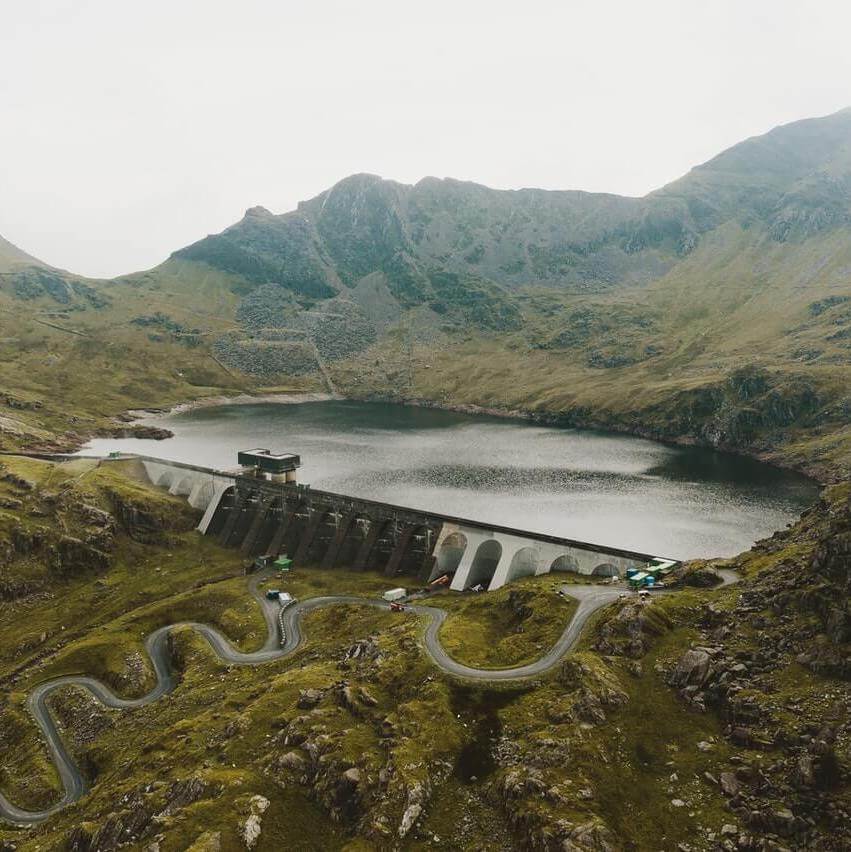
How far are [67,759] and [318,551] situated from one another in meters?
56.6

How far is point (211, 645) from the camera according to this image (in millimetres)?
87625

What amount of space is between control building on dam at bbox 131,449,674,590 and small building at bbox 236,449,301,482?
0.78 ft

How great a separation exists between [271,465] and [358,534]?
3755 cm

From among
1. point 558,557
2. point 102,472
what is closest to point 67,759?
point 558,557

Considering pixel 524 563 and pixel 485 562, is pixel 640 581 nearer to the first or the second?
pixel 524 563

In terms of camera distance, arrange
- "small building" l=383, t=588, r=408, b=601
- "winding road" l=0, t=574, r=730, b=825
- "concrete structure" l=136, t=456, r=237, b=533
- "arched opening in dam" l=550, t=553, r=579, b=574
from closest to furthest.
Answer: "winding road" l=0, t=574, r=730, b=825 → "arched opening in dam" l=550, t=553, r=579, b=574 → "small building" l=383, t=588, r=408, b=601 → "concrete structure" l=136, t=456, r=237, b=533

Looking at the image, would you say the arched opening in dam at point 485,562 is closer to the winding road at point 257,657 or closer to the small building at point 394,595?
the small building at point 394,595

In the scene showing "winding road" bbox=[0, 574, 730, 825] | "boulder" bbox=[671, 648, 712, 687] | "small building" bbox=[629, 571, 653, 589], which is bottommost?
"winding road" bbox=[0, 574, 730, 825]

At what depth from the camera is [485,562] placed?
10100 centimetres

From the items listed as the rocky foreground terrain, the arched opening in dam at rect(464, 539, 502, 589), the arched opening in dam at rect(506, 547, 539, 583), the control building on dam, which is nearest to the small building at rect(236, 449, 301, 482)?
the control building on dam

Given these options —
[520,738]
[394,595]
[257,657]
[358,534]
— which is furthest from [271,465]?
[520,738]

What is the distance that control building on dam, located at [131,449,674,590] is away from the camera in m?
92.2

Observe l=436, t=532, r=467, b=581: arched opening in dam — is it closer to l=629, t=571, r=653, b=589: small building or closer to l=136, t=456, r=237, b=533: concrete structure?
Result: l=629, t=571, r=653, b=589: small building

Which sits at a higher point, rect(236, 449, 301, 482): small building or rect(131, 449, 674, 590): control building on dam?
rect(236, 449, 301, 482): small building
